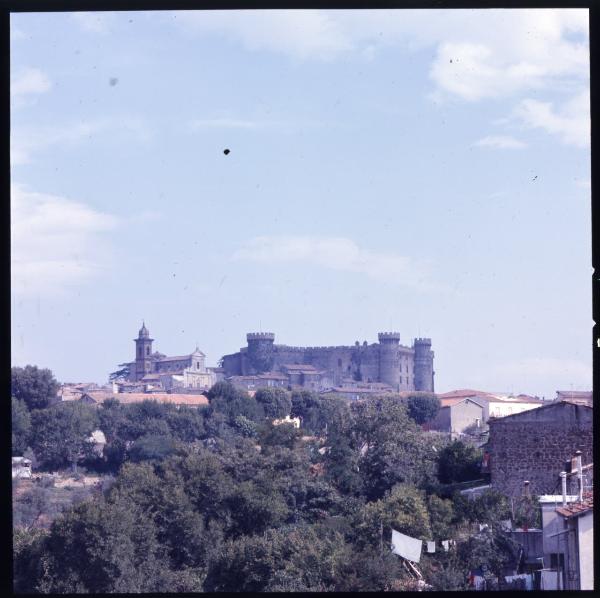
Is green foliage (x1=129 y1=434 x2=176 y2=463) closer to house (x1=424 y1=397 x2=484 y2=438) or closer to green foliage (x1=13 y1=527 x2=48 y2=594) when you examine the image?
house (x1=424 y1=397 x2=484 y2=438)

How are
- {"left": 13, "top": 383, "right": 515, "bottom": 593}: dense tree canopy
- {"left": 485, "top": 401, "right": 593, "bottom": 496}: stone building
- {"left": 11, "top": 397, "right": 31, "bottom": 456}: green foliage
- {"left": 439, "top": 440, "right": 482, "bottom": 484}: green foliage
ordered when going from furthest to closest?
{"left": 11, "top": 397, "right": 31, "bottom": 456}: green foliage, {"left": 439, "top": 440, "right": 482, "bottom": 484}: green foliage, {"left": 485, "top": 401, "right": 593, "bottom": 496}: stone building, {"left": 13, "top": 383, "right": 515, "bottom": 593}: dense tree canopy

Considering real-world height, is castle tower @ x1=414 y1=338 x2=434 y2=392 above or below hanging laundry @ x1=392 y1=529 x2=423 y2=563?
above

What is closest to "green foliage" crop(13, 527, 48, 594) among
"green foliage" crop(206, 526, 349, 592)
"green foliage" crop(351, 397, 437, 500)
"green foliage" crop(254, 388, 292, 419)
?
"green foliage" crop(206, 526, 349, 592)

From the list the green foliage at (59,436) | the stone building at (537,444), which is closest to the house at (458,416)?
the green foliage at (59,436)

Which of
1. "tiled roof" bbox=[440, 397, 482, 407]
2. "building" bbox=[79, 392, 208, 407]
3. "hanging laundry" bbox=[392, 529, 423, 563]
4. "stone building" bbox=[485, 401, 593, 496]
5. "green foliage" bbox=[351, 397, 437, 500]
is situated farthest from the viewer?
"tiled roof" bbox=[440, 397, 482, 407]

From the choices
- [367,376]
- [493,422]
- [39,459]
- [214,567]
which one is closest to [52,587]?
[214,567]

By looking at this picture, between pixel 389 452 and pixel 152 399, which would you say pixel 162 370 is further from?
pixel 389 452
